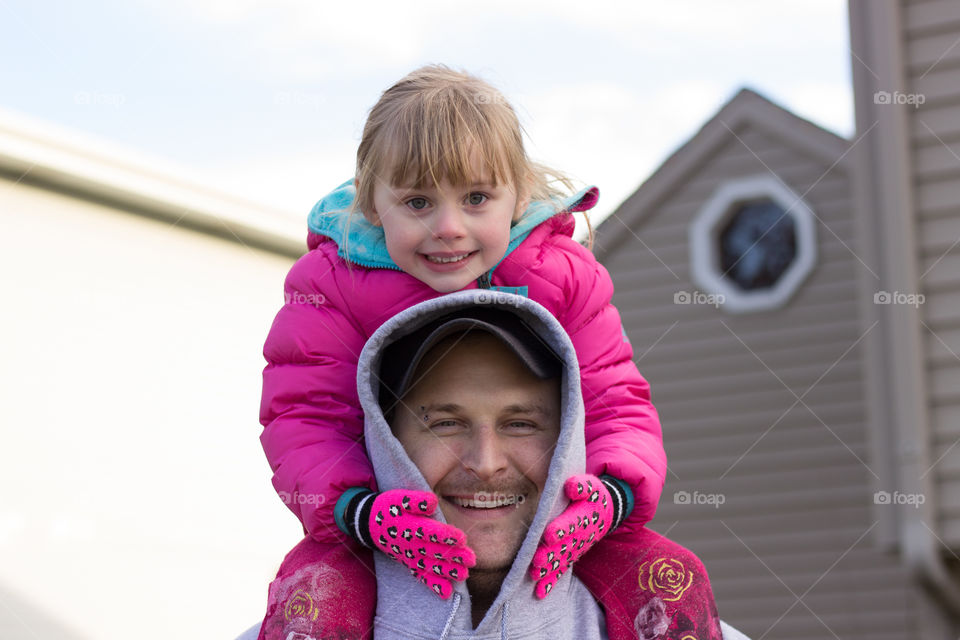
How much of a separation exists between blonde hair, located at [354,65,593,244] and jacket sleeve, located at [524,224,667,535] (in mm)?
199

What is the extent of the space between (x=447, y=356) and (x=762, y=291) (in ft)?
23.8

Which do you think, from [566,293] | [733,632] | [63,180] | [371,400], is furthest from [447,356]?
[63,180]

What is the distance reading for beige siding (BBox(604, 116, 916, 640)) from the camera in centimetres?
866

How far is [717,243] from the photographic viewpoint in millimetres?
9586

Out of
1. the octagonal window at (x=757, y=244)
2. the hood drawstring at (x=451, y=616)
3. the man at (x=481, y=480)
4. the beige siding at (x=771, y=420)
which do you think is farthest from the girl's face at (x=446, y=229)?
the octagonal window at (x=757, y=244)

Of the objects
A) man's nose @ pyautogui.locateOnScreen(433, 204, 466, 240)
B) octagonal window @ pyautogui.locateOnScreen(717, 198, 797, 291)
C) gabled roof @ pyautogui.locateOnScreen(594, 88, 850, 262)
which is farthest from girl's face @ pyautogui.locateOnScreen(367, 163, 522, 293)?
gabled roof @ pyautogui.locateOnScreen(594, 88, 850, 262)

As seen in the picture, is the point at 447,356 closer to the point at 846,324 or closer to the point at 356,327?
the point at 356,327

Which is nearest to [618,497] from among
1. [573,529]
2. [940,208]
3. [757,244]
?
[573,529]

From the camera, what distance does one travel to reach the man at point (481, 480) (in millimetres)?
2363

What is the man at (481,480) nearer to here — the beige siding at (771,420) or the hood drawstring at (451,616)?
the hood drawstring at (451,616)

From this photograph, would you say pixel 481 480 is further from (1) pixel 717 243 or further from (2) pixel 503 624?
(1) pixel 717 243

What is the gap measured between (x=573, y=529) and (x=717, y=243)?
7.54 metres

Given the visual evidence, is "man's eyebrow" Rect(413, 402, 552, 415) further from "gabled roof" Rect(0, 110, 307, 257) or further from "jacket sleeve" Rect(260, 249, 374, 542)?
"gabled roof" Rect(0, 110, 307, 257)

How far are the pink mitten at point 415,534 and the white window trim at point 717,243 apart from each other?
23.9 feet
